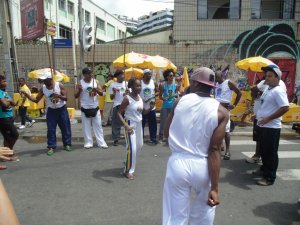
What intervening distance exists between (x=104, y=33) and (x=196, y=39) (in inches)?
1468

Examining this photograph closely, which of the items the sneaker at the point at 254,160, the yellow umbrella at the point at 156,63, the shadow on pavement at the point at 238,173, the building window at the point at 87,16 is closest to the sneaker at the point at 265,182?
the shadow on pavement at the point at 238,173

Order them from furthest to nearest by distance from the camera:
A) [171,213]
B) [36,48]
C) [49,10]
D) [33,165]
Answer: [49,10]
[36,48]
[33,165]
[171,213]

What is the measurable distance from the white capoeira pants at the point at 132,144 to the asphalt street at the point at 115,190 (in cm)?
25

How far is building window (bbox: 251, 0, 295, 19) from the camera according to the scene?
1719cm

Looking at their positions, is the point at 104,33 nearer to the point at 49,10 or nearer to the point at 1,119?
the point at 49,10

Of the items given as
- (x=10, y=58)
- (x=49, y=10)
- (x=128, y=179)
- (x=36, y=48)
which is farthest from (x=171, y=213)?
(x=49, y=10)

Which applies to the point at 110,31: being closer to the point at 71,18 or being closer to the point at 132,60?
the point at 71,18

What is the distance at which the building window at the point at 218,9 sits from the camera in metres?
16.8

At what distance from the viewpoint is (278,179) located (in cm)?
552

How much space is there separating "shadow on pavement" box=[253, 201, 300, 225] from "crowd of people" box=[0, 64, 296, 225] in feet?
2.45

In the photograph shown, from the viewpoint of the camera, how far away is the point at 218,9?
17.9m

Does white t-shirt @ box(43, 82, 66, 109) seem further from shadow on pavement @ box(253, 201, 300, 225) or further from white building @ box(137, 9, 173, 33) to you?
white building @ box(137, 9, 173, 33)

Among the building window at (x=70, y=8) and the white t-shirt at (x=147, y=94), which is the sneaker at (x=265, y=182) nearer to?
the white t-shirt at (x=147, y=94)

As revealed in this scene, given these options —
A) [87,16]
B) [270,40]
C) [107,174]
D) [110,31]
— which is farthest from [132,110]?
[110,31]
